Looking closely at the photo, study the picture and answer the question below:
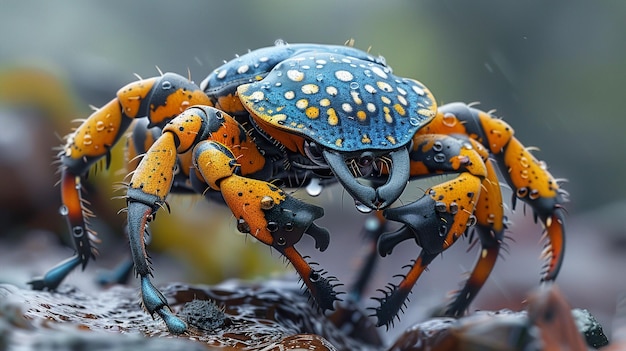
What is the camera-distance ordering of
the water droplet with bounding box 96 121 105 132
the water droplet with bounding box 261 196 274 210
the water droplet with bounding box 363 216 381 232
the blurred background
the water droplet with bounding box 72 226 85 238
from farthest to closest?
the blurred background
the water droplet with bounding box 363 216 381 232
the water droplet with bounding box 72 226 85 238
the water droplet with bounding box 96 121 105 132
the water droplet with bounding box 261 196 274 210

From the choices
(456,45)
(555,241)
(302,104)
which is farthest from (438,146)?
(456,45)

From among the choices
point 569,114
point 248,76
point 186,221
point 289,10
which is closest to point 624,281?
point 186,221

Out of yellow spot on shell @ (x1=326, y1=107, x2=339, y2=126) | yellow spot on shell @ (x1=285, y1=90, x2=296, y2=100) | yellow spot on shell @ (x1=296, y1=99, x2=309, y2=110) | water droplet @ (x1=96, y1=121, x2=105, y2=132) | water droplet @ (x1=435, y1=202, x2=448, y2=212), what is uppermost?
yellow spot on shell @ (x1=285, y1=90, x2=296, y2=100)

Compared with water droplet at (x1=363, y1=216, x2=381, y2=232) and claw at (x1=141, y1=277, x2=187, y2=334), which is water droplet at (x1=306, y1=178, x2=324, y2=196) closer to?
claw at (x1=141, y1=277, x2=187, y2=334)

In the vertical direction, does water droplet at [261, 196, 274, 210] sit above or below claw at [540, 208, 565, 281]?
above

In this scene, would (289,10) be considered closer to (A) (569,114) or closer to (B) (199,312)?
(A) (569,114)

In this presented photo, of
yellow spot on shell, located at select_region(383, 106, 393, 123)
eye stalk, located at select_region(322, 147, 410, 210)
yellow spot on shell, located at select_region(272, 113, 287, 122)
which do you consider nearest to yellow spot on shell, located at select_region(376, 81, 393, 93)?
yellow spot on shell, located at select_region(383, 106, 393, 123)

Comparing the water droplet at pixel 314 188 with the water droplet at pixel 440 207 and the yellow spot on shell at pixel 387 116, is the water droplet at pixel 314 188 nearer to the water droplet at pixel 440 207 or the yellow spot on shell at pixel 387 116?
the yellow spot on shell at pixel 387 116

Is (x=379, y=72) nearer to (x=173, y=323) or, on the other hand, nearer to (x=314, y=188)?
(x=314, y=188)
